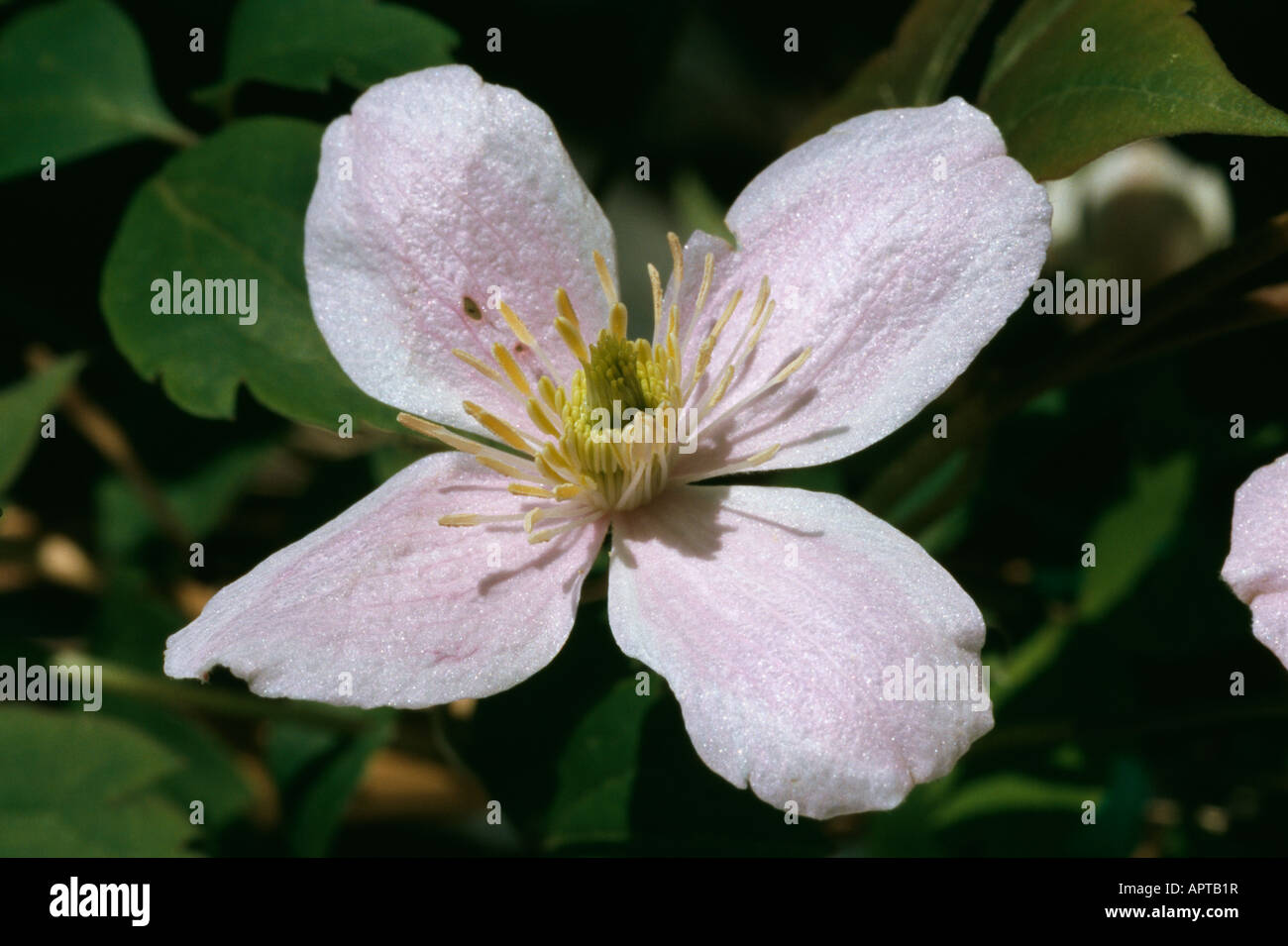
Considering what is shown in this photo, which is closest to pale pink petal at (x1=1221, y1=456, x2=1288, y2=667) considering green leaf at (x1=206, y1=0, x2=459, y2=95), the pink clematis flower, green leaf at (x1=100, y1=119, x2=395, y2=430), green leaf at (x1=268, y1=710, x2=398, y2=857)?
the pink clematis flower

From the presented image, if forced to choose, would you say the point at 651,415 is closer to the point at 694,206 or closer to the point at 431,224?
the point at 431,224

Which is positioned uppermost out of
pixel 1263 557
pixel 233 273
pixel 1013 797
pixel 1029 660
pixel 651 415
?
pixel 233 273

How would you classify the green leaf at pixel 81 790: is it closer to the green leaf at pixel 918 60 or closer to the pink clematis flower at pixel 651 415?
the pink clematis flower at pixel 651 415

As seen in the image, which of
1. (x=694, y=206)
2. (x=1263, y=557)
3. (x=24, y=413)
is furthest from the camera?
(x=694, y=206)

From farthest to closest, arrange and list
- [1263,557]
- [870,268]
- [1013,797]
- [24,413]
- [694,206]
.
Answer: [694,206] < [24,413] < [1013,797] < [870,268] < [1263,557]

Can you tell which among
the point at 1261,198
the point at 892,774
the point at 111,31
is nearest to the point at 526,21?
the point at 111,31

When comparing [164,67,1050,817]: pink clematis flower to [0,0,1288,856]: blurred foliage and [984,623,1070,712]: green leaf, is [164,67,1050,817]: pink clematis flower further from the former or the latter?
[984,623,1070,712]: green leaf

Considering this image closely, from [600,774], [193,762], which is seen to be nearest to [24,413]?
[193,762]
